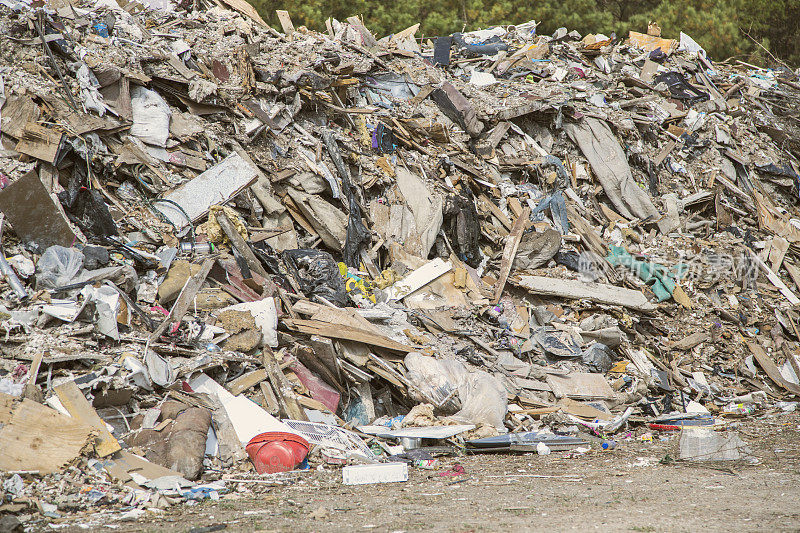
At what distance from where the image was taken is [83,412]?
4.26 m

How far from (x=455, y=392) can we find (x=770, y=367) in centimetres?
523

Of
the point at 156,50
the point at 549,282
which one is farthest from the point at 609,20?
the point at 156,50

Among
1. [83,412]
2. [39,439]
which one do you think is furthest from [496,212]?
[39,439]

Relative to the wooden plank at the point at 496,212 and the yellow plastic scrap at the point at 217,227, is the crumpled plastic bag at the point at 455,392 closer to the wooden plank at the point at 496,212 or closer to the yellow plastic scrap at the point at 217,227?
the yellow plastic scrap at the point at 217,227

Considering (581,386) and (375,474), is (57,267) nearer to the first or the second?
(375,474)

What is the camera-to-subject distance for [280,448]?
4.54m

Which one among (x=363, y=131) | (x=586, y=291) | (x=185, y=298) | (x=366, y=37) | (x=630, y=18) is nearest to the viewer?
(x=185, y=298)

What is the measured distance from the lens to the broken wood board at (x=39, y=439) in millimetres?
3795

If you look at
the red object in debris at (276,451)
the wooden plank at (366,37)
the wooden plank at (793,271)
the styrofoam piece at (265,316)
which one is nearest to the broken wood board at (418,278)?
the styrofoam piece at (265,316)

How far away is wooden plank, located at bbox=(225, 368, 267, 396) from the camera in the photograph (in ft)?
17.1

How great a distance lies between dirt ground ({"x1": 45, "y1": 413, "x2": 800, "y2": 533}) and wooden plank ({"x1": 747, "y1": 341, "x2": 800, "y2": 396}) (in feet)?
10.4

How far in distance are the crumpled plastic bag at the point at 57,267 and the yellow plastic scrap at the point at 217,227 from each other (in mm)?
1449

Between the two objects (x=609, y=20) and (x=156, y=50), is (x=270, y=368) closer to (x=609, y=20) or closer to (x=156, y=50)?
(x=156, y=50)

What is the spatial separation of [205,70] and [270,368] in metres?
4.73
